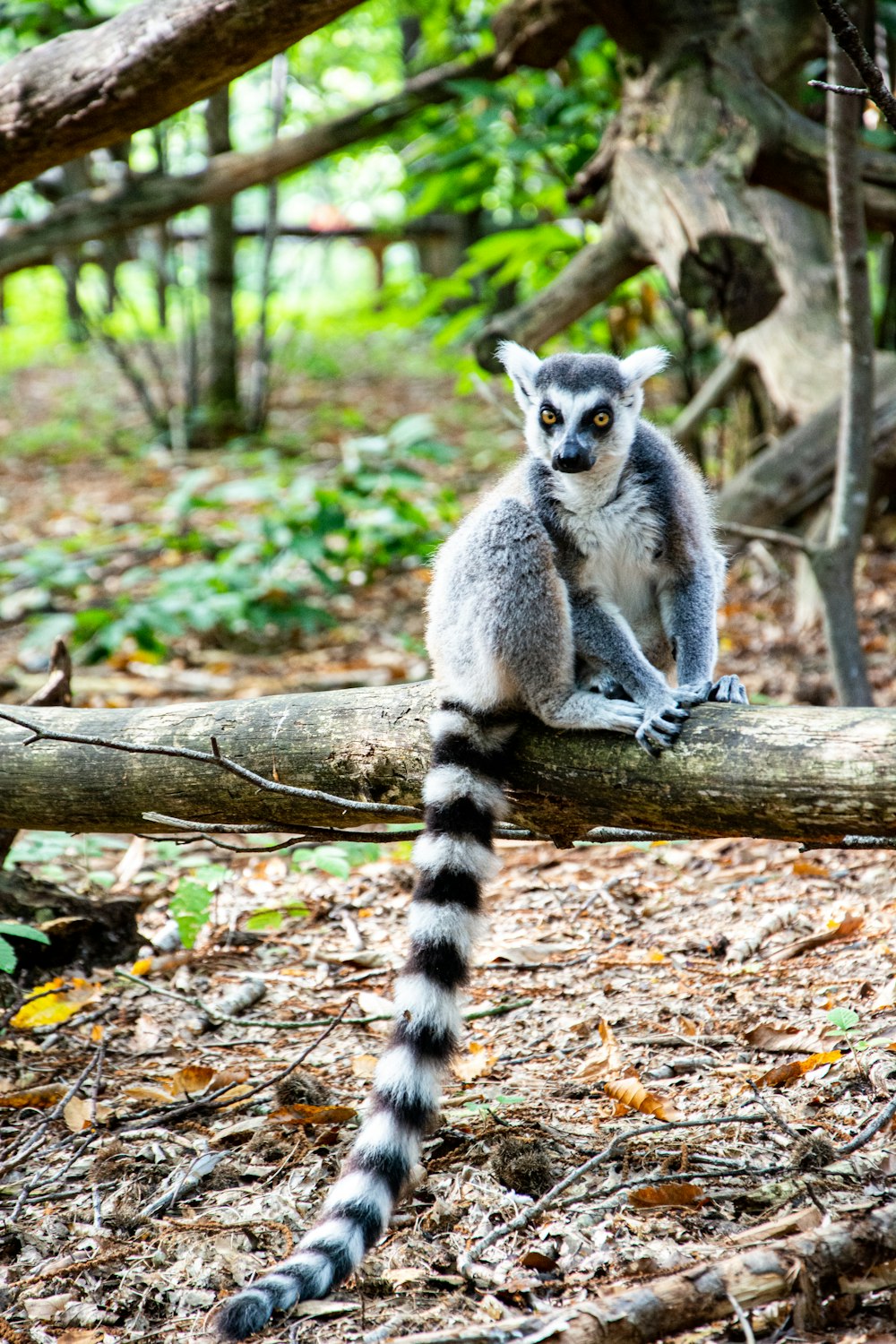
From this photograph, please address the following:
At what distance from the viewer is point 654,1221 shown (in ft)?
8.05

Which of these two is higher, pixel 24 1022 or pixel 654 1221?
pixel 654 1221

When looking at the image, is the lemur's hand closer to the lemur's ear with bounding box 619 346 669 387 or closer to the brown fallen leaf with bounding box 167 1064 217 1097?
the lemur's ear with bounding box 619 346 669 387

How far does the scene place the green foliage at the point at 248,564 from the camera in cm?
687

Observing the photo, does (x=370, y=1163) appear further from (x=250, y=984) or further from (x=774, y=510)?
(x=774, y=510)

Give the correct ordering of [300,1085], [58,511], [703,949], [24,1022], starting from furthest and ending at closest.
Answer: [58,511], [703,949], [24,1022], [300,1085]

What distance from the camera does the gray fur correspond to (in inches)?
119

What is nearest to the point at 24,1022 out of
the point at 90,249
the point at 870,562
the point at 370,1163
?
the point at 370,1163

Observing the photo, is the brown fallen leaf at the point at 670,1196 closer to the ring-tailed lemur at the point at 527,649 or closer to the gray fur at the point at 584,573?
the ring-tailed lemur at the point at 527,649

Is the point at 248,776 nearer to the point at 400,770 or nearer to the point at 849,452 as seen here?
the point at 400,770

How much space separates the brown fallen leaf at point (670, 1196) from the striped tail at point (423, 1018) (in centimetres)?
55

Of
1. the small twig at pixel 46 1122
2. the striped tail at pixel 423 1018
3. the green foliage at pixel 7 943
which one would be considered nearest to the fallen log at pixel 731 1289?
the striped tail at pixel 423 1018

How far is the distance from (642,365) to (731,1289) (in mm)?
2754

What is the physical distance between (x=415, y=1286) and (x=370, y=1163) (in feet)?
1.04

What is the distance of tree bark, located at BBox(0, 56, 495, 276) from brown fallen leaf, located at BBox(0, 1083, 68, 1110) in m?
5.96
